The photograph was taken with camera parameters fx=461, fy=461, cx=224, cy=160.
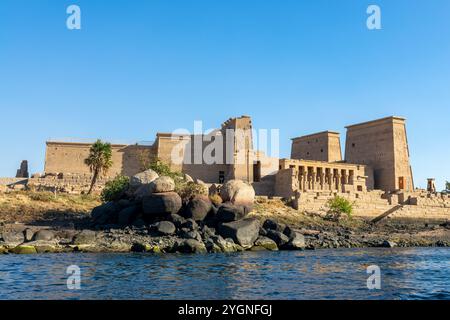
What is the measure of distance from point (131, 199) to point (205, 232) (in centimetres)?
759

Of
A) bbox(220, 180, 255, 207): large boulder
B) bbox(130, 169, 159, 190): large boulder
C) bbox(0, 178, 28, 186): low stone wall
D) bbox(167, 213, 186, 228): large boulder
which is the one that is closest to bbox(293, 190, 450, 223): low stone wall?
bbox(220, 180, 255, 207): large boulder

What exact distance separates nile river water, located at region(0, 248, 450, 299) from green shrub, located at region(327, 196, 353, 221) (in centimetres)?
1936

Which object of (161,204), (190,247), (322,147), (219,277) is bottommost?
(219,277)

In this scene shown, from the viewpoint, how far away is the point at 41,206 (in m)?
34.1

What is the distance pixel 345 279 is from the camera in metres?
14.8

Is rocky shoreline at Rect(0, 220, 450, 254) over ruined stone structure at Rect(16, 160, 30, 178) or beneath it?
beneath

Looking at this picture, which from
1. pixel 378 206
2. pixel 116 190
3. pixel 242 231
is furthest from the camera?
pixel 378 206

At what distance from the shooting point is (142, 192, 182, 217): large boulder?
87.9 feet

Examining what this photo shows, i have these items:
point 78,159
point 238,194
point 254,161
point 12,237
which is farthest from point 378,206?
point 12,237

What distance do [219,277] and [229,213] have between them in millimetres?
11654

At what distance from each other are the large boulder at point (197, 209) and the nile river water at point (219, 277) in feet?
19.1

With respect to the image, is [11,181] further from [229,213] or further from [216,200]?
[229,213]

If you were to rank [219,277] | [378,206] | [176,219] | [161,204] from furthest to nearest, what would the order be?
[378,206]
[161,204]
[176,219]
[219,277]

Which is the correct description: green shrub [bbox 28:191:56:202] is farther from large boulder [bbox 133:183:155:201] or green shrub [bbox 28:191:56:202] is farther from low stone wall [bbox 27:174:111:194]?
large boulder [bbox 133:183:155:201]
